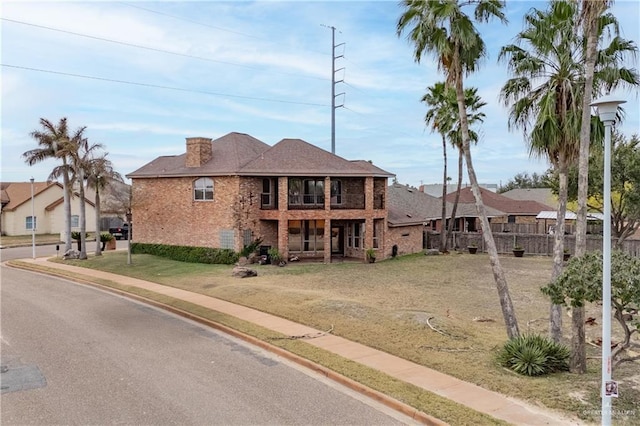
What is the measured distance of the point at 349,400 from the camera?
900 centimetres

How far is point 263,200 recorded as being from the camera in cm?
3117

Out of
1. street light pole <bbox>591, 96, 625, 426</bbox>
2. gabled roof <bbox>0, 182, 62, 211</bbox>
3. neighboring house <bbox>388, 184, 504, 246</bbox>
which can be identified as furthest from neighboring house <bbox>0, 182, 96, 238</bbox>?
street light pole <bbox>591, 96, 625, 426</bbox>

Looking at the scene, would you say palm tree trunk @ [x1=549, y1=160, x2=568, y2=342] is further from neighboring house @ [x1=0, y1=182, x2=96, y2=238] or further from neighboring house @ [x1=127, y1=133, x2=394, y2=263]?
neighboring house @ [x1=0, y1=182, x2=96, y2=238]

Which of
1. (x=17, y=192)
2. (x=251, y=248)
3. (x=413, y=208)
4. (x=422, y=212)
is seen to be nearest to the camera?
(x=251, y=248)

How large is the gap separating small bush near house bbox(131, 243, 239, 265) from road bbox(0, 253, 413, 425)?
1340cm

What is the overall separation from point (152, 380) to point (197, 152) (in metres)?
23.5

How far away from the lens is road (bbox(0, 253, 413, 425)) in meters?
8.29

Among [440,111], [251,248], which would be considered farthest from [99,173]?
[440,111]

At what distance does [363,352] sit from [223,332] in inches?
180

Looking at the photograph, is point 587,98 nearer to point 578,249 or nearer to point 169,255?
point 578,249

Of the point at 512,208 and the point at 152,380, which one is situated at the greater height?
the point at 512,208

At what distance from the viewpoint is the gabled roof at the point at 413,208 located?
35938 millimetres

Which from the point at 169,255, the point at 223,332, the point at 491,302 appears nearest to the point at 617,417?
the point at 223,332

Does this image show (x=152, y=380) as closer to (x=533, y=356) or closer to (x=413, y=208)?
(x=533, y=356)
